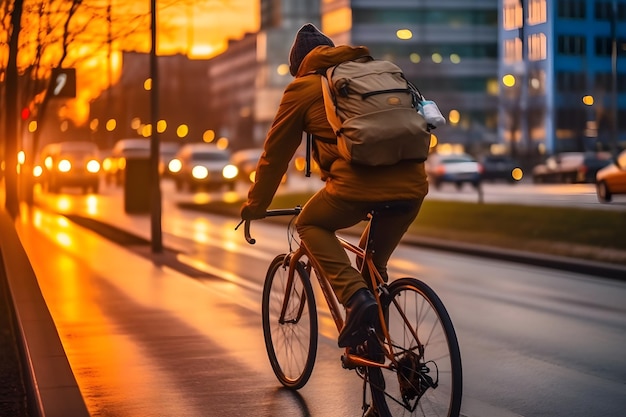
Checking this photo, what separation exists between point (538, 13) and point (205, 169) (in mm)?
61060

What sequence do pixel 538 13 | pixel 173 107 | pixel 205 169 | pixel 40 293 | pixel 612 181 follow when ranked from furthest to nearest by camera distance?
pixel 173 107, pixel 538 13, pixel 205 169, pixel 612 181, pixel 40 293

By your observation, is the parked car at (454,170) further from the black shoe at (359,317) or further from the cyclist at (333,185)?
the black shoe at (359,317)

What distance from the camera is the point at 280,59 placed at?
142 m

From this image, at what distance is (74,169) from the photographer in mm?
49375

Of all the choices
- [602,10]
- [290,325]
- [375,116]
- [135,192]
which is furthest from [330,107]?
[602,10]

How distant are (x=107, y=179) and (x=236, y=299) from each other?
5279 centimetres

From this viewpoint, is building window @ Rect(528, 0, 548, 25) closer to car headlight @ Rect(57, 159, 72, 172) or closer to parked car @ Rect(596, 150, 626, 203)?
car headlight @ Rect(57, 159, 72, 172)

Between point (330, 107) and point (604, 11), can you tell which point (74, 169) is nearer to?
point (330, 107)

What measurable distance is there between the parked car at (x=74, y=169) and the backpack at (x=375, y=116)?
43934mm

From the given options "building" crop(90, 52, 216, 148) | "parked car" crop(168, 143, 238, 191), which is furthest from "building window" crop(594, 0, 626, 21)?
"parked car" crop(168, 143, 238, 191)

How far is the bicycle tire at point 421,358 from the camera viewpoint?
5.51 m

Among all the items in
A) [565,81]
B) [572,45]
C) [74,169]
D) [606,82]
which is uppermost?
[572,45]

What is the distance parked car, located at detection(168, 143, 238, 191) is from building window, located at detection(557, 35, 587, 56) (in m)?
62.2

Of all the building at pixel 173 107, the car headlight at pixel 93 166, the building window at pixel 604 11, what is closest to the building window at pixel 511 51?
the building window at pixel 604 11
